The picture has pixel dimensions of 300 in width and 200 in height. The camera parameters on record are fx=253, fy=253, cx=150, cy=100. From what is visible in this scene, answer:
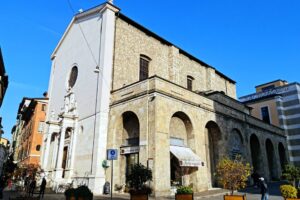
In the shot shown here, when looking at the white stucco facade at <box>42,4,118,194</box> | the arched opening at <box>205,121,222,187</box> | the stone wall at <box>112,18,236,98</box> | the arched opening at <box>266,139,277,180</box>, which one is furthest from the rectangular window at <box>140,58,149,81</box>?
the arched opening at <box>266,139,277,180</box>

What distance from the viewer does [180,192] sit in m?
10.2

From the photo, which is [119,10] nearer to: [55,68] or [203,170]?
[55,68]

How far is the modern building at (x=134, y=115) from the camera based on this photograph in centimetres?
1557

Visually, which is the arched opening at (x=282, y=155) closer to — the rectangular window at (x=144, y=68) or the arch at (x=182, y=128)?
the arch at (x=182, y=128)

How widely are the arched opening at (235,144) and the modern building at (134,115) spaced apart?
3.3 inches

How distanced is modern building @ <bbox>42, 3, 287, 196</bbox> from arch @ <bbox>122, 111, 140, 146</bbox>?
69 millimetres

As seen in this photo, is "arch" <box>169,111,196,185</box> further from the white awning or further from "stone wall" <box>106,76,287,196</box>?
the white awning

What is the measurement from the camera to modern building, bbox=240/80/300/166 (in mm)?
35531

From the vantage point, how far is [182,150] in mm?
16406

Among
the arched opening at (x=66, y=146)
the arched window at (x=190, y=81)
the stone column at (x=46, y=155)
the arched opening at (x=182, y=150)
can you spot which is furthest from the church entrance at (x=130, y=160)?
the arched window at (x=190, y=81)

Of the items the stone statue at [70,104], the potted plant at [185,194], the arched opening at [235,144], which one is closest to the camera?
the potted plant at [185,194]

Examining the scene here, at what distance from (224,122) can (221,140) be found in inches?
62.6

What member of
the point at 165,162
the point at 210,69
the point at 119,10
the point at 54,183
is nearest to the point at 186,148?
the point at 165,162

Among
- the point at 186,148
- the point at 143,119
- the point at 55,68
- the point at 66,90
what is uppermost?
the point at 55,68
